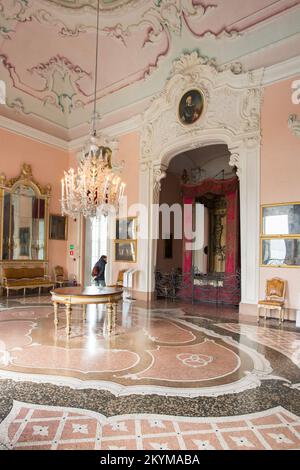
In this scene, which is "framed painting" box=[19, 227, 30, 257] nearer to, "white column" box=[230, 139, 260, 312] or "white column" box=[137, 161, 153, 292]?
"white column" box=[137, 161, 153, 292]

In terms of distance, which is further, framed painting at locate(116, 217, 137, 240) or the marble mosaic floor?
framed painting at locate(116, 217, 137, 240)

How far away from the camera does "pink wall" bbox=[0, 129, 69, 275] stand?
10781 millimetres

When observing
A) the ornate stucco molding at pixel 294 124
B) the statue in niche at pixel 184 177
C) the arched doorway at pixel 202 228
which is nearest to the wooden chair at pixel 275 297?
the arched doorway at pixel 202 228

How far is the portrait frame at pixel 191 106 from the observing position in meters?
9.06

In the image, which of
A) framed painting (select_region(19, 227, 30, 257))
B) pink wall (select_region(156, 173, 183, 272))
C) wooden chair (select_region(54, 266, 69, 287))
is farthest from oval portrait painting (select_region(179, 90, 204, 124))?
wooden chair (select_region(54, 266, 69, 287))

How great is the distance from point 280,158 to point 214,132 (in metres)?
2.18

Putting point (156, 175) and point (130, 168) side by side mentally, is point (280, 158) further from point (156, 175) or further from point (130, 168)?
point (130, 168)

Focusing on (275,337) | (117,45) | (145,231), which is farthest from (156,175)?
(275,337)

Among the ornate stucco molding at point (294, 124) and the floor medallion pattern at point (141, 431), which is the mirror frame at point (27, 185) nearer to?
the floor medallion pattern at point (141, 431)

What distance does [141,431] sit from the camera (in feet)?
8.21

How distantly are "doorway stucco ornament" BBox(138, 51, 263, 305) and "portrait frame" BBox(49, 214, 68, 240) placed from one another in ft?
13.9

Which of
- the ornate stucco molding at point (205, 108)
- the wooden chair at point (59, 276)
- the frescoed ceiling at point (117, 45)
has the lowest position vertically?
the wooden chair at point (59, 276)

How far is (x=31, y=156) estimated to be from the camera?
11641 millimetres
